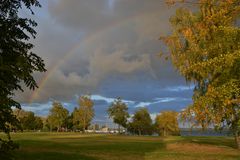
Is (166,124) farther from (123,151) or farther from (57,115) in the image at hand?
(123,151)

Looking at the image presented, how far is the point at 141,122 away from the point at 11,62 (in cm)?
14534

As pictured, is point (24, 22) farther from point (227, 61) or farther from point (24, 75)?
point (227, 61)

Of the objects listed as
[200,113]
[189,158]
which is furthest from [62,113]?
[200,113]

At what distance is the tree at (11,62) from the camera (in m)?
10.4

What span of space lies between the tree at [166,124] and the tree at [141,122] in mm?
3474

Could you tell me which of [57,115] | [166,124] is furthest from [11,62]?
[57,115]

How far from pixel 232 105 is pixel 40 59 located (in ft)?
18.4

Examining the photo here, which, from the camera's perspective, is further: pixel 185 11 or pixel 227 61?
pixel 185 11

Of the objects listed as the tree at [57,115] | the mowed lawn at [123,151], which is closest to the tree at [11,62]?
the mowed lawn at [123,151]

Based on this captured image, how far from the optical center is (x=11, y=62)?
34.6 feet

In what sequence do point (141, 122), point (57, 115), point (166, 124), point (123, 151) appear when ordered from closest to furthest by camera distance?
point (123, 151), point (166, 124), point (141, 122), point (57, 115)

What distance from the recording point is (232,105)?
12.4 m

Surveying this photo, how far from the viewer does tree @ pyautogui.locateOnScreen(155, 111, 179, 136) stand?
150000 mm

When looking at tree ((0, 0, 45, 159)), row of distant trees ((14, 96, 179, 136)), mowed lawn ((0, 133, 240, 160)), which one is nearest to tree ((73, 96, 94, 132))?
row of distant trees ((14, 96, 179, 136))
